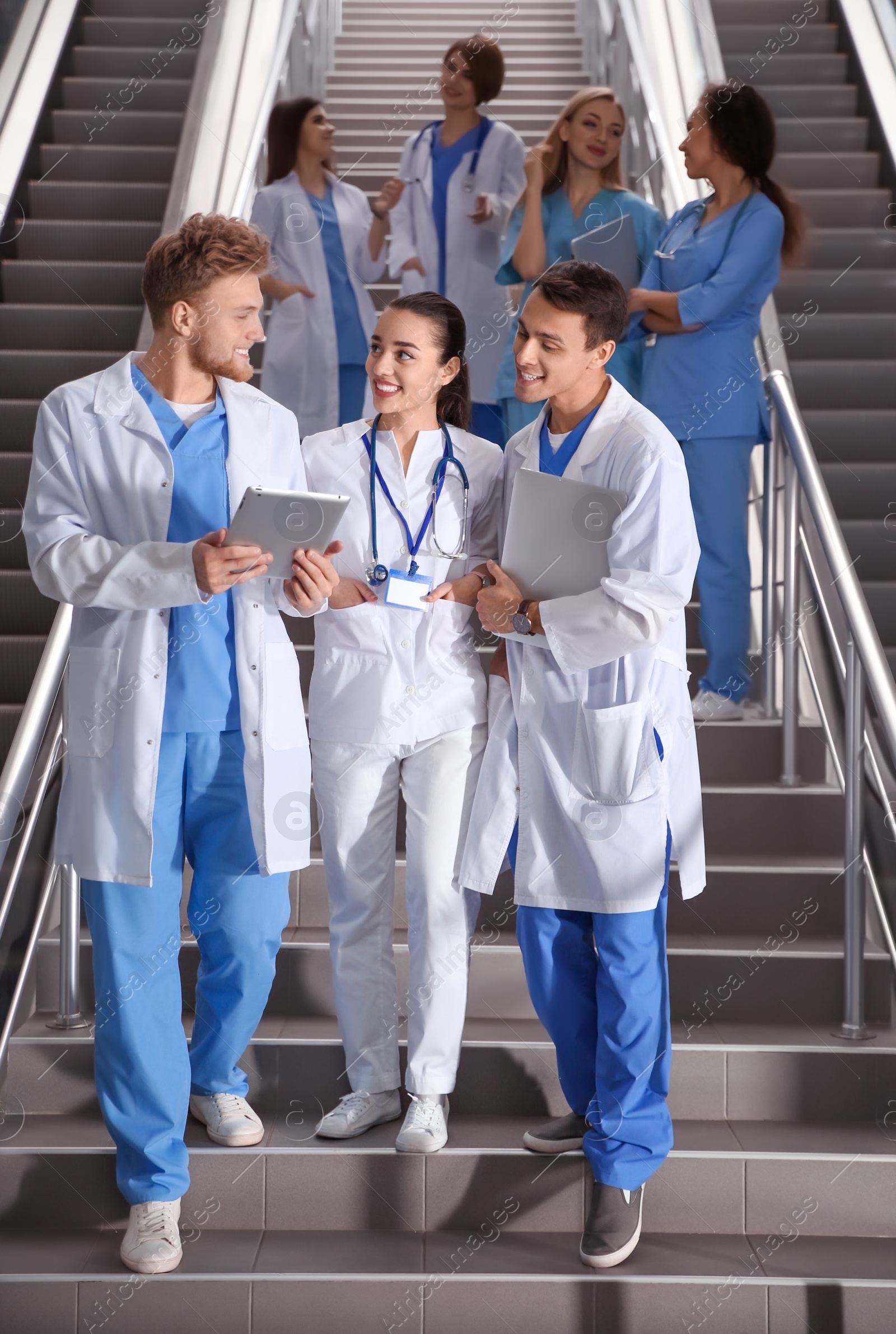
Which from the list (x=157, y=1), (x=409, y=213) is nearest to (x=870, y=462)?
(x=409, y=213)

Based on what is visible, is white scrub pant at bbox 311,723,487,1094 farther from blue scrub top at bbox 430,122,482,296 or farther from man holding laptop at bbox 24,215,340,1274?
blue scrub top at bbox 430,122,482,296

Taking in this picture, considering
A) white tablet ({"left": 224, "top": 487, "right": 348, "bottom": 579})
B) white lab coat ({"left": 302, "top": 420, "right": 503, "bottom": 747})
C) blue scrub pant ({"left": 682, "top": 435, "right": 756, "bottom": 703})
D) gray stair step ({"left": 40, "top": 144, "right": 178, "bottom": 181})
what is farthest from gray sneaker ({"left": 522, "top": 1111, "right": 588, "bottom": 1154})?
gray stair step ({"left": 40, "top": 144, "right": 178, "bottom": 181})

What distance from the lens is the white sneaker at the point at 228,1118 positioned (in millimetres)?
2346

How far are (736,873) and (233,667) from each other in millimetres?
1312

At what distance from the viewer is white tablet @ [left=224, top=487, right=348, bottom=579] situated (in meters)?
1.95

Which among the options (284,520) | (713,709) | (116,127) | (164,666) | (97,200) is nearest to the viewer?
(284,520)

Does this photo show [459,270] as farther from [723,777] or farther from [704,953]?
[704,953]

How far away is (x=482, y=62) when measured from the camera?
379 centimetres

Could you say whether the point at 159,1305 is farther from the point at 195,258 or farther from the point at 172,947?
the point at 195,258

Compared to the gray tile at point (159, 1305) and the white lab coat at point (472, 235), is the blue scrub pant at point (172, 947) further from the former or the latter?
the white lab coat at point (472, 235)

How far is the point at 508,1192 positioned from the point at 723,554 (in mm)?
1710

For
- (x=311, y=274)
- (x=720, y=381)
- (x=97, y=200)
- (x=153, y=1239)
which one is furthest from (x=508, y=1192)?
(x=97, y=200)

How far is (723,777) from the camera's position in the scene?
326cm

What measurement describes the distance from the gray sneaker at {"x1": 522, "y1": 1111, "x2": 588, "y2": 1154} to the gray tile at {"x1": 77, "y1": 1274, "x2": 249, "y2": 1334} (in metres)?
0.57
